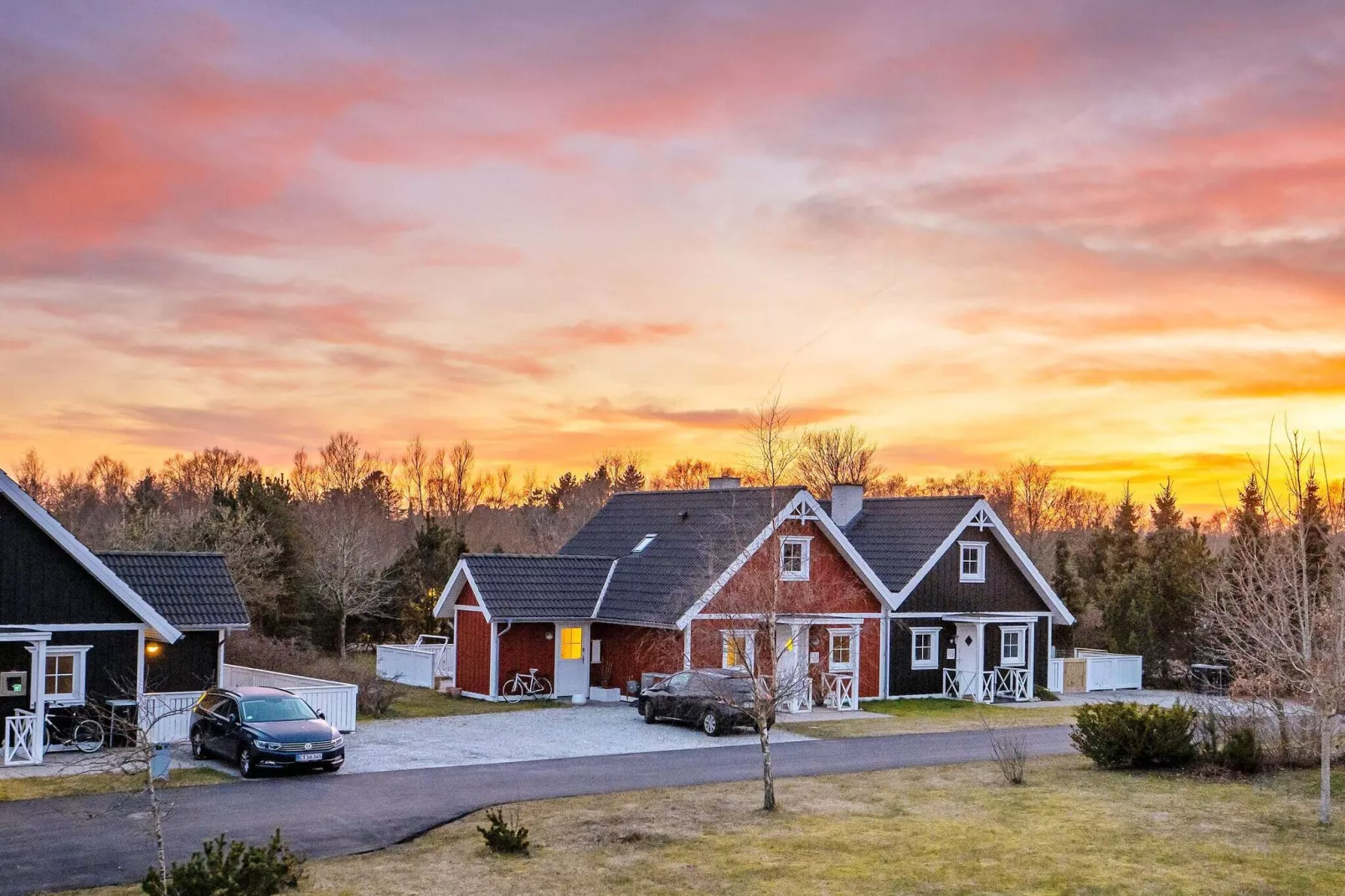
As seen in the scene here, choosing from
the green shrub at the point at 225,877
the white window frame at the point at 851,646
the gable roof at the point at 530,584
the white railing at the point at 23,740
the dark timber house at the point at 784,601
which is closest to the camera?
the green shrub at the point at 225,877

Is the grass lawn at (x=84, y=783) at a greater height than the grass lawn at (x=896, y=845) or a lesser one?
lesser

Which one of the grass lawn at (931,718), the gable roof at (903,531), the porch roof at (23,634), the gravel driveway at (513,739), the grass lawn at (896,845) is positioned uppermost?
the gable roof at (903,531)

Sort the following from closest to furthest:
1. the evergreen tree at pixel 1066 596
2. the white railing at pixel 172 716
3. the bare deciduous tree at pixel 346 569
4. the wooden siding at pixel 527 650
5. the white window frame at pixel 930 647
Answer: the white railing at pixel 172 716 → the wooden siding at pixel 527 650 → the white window frame at pixel 930 647 → the bare deciduous tree at pixel 346 569 → the evergreen tree at pixel 1066 596

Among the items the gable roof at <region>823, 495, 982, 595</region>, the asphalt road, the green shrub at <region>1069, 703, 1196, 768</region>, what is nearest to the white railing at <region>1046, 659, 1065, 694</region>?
the gable roof at <region>823, 495, 982, 595</region>

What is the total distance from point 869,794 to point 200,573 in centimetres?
1573

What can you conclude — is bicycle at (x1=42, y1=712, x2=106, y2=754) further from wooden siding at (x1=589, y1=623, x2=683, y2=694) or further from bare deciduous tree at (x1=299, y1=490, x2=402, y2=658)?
bare deciduous tree at (x1=299, y1=490, x2=402, y2=658)

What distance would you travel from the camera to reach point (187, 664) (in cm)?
2703

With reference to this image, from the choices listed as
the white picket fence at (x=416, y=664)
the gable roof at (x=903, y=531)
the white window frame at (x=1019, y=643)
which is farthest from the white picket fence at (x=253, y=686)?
the white window frame at (x=1019, y=643)

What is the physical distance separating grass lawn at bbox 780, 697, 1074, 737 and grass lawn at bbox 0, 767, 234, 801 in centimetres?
1396

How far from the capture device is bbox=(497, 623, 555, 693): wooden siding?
34969 mm

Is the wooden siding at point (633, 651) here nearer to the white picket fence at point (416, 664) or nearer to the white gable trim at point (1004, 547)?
the white picket fence at point (416, 664)

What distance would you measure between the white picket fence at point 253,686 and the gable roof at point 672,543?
29.7ft

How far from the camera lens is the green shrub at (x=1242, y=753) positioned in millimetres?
22359

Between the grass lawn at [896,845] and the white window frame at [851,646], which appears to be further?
the white window frame at [851,646]
